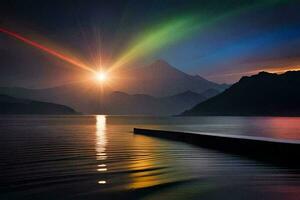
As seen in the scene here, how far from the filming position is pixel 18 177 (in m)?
16.0

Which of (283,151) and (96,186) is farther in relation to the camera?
(283,151)

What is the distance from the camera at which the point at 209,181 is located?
601 inches

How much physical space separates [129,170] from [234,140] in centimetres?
1552

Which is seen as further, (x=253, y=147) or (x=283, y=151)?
(x=253, y=147)

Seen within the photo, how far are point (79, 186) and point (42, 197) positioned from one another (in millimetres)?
2223

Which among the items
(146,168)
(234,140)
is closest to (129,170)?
(146,168)

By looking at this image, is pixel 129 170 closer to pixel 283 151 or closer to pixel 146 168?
pixel 146 168

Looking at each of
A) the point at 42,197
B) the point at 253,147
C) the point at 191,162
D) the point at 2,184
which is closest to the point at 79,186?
the point at 42,197

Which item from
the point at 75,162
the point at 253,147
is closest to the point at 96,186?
the point at 75,162

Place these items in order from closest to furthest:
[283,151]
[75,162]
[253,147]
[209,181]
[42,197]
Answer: [42,197] < [209,181] < [75,162] < [283,151] < [253,147]

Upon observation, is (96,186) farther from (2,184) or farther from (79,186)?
(2,184)

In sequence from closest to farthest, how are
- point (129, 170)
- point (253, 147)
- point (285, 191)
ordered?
point (285, 191), point (129, 170), point (253, 147)

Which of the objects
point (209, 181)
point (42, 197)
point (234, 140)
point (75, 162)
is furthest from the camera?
point (234, 140)

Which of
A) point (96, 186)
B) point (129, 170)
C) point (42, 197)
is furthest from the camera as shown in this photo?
point (129, 170)
